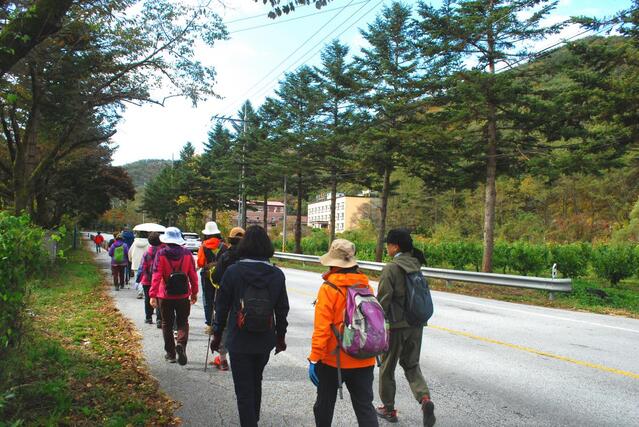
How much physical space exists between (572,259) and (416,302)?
19910mm

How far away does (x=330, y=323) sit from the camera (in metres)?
3.61

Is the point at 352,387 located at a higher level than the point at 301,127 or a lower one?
lower

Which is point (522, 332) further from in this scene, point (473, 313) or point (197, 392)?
point (197, 392)

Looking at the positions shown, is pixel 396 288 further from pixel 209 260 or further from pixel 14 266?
pixel 209 260

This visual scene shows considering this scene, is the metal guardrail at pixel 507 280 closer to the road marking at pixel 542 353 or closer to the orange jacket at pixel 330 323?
the road marking at pixel 542 353

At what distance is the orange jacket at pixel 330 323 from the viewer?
359cm

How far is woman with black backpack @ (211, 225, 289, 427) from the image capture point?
3.86 m

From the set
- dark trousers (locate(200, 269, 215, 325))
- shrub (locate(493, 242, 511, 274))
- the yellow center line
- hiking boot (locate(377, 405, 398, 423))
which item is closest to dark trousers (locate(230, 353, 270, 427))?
hiking boot (locate(377, 405, 398, 423))

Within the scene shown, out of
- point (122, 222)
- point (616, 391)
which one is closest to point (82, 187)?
point (616, 391)

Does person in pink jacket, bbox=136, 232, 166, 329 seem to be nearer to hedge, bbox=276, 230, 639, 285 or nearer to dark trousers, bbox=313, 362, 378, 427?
dark trousers, bbox=313, 362, 378, 427

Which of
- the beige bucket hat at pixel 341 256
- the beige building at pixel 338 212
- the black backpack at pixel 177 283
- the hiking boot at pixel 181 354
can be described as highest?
the beige building at pixel 338 212

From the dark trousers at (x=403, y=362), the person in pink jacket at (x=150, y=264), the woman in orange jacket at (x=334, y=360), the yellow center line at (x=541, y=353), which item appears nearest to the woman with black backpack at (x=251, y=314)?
the woman in orange jacket at (x=334, y=360)

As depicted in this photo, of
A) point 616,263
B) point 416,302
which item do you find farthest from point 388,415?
point 616,263

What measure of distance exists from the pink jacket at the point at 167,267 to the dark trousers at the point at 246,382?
264 cm
